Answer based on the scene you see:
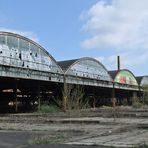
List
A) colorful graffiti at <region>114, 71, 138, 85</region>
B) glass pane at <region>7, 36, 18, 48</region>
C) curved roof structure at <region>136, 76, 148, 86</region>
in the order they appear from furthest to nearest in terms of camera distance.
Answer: curved roof structure at <region>136, 76, 148, 86</region>
colorful graffiti at <region>114, 71, 138, 85</region>
glass pane at <region>7, 36, 18, 48</region>

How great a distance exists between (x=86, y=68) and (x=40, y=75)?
22762 millimetres

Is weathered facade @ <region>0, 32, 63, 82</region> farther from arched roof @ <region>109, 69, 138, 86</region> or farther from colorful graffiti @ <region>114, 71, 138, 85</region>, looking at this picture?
colorful graffiti @ <region>114, 71, 138, 85</region>

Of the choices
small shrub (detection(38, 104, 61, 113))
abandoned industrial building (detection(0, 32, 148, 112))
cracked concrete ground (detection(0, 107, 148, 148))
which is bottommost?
cracked concrete ground (detection(0, 107, 148, 148))

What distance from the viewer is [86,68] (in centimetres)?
8275

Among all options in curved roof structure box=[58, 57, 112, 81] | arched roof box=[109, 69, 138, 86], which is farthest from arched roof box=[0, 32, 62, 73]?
arched roof box=[109, 69, 138, 86]

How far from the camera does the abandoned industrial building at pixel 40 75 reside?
55.5 meters

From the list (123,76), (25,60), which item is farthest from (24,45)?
(123,76)

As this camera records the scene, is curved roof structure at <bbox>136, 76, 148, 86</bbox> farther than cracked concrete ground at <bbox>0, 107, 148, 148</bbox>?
Yes

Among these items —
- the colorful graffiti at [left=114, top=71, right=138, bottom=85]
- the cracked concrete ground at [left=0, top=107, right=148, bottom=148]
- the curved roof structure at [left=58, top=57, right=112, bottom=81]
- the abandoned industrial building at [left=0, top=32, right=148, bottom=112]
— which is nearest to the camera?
the cracked concrete ground at [left=0, top=107, right=148, bottom=148]

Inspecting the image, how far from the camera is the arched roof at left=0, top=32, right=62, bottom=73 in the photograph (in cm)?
5444

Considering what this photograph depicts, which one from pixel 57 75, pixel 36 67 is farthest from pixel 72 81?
pixel 36 67

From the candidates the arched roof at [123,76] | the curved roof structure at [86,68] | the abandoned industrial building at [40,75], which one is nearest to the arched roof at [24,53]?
the abandoned industrial building at [40,75]

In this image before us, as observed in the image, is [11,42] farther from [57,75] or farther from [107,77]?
[107,77]

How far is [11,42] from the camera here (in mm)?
56250
